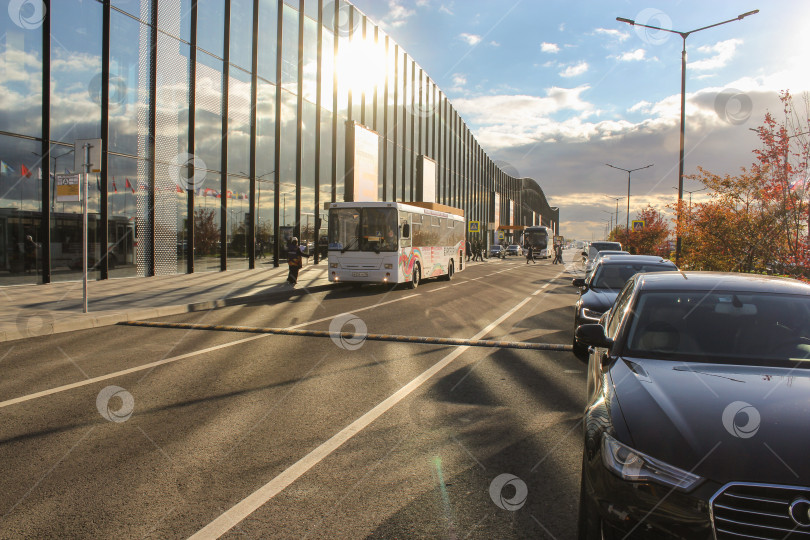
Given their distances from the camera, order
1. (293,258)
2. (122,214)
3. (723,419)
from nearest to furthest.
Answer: (723,419)
(293,258)
(122,214)

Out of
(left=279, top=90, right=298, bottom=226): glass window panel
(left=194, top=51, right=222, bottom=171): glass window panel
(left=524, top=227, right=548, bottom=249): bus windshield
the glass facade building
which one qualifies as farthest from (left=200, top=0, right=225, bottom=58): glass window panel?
(left=524, top=227, right=548, bottom=249): bus windshield

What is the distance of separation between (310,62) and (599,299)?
2668 cm

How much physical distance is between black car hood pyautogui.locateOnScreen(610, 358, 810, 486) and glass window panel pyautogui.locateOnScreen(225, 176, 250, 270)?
2391cm

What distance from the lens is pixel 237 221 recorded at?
1017 inches

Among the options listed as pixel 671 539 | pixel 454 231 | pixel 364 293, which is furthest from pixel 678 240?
pixel 671 539

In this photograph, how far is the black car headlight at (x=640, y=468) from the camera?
7.80 ft

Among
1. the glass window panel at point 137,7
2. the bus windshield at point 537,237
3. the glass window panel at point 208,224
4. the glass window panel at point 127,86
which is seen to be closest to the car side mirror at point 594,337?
the glass window panel at point 127,86

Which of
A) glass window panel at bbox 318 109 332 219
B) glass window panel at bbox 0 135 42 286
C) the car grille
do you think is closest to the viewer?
the car grille

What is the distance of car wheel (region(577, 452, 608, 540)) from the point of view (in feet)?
8.49

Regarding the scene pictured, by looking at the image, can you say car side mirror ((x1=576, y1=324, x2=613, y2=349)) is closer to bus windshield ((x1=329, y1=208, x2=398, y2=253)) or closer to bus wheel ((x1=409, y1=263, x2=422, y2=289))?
bus windshield ((x1=329, y1=208, x2=398, y2=253))

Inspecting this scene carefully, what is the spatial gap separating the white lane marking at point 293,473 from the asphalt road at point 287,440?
2 cm

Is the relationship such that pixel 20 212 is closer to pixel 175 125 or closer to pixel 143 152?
pixel 143 152

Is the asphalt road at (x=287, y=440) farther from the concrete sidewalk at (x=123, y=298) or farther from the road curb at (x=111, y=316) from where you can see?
the concrete sidewalk at (x=123, y=298)

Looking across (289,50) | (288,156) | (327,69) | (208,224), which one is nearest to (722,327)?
(208,224)
